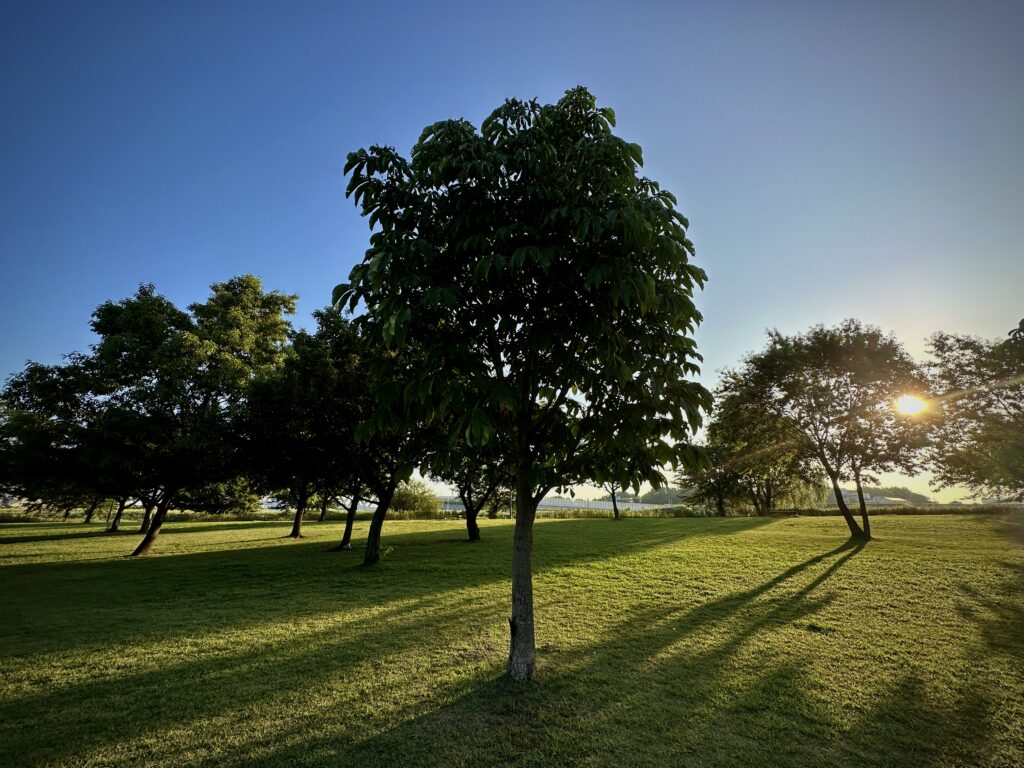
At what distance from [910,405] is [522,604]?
23.2 meters

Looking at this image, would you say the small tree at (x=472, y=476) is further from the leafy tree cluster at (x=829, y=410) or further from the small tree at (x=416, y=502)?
the small tree at (x=416, y=502)

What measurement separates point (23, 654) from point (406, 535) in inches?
851

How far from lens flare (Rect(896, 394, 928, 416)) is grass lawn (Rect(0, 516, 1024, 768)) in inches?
283

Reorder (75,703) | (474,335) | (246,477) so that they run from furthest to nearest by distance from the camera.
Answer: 1. (246,477)
2. (474,335)
3. (75,703)

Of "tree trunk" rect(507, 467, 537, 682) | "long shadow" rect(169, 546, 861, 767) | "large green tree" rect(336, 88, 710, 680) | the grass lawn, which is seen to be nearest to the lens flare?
the grass lawn

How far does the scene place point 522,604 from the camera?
242 inches

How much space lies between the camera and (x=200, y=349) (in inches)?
812

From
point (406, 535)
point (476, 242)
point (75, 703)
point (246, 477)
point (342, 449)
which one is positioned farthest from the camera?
point (406, 535)

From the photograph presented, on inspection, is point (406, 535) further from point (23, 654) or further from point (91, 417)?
point (23, 654)

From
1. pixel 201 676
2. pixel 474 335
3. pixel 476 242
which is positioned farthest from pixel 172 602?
pixel 476 242

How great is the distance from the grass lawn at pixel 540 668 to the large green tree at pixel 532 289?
159 centimetres

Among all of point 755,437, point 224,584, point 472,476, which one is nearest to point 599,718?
point 224,584

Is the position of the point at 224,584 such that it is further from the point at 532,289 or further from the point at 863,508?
the point at 863,508

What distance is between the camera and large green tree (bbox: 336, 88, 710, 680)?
4832mm
